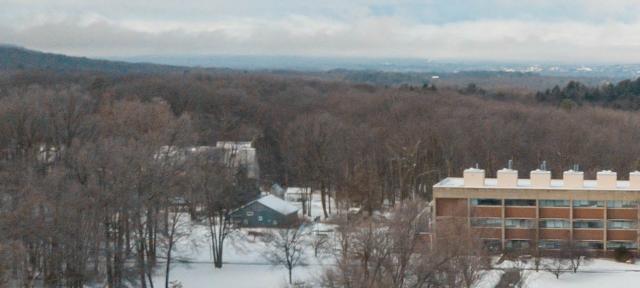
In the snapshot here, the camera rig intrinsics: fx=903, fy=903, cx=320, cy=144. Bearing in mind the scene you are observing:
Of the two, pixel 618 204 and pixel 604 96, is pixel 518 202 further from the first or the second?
pixel 604 96

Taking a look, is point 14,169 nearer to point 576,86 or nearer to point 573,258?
point 573,258

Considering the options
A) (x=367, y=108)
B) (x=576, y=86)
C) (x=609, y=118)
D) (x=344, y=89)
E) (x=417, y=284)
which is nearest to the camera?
(x=417, y=284)

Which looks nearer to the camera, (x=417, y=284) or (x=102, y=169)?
(x=417, y=284)

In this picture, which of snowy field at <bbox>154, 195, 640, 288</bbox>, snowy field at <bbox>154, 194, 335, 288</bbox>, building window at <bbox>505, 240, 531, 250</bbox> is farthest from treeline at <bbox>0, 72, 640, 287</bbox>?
building window at <bbox>505, 240, 531, 250</bbox>

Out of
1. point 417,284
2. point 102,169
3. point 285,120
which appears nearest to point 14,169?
point 102,169

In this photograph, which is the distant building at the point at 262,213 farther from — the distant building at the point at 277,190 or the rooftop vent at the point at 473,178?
the rooftop vent at the point at 473,178

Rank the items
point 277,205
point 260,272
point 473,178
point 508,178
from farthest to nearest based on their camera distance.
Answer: point 277,205
point 473,178
point 508,178
point 260,272

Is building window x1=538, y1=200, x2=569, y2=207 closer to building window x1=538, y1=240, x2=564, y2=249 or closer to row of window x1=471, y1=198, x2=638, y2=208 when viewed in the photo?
row of window x1=471, y1=198, x2=638, y2=208

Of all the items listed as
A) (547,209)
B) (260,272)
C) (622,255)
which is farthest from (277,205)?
(622,255)
